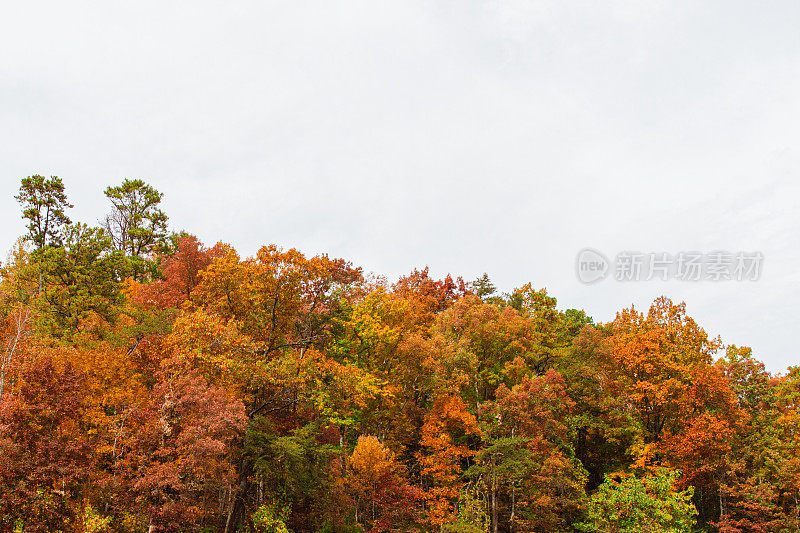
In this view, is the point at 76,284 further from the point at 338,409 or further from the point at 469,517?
the point at 469,517

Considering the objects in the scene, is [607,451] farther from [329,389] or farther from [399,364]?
[329,389]

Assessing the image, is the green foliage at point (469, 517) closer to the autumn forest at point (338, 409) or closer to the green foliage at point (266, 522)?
the autumn forest at point (338, 409)

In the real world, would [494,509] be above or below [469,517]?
above

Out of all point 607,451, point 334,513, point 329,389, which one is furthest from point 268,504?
point 607,451

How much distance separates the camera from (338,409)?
25641mm

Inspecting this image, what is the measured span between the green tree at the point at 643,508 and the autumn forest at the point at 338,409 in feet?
0.40

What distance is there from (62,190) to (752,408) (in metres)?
51.6

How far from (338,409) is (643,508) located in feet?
56.5

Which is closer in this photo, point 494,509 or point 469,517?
point 469,517

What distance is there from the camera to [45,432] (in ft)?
53.4

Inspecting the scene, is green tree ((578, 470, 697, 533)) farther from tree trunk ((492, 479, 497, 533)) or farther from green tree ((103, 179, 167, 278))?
green tree ((103, 179, 167, 278))

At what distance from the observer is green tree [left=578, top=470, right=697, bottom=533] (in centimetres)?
2591

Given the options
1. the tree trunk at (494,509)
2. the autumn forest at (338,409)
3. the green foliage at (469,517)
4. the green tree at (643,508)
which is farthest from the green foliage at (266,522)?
the green tree at (643,508)

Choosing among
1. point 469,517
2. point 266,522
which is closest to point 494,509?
point 469,517
